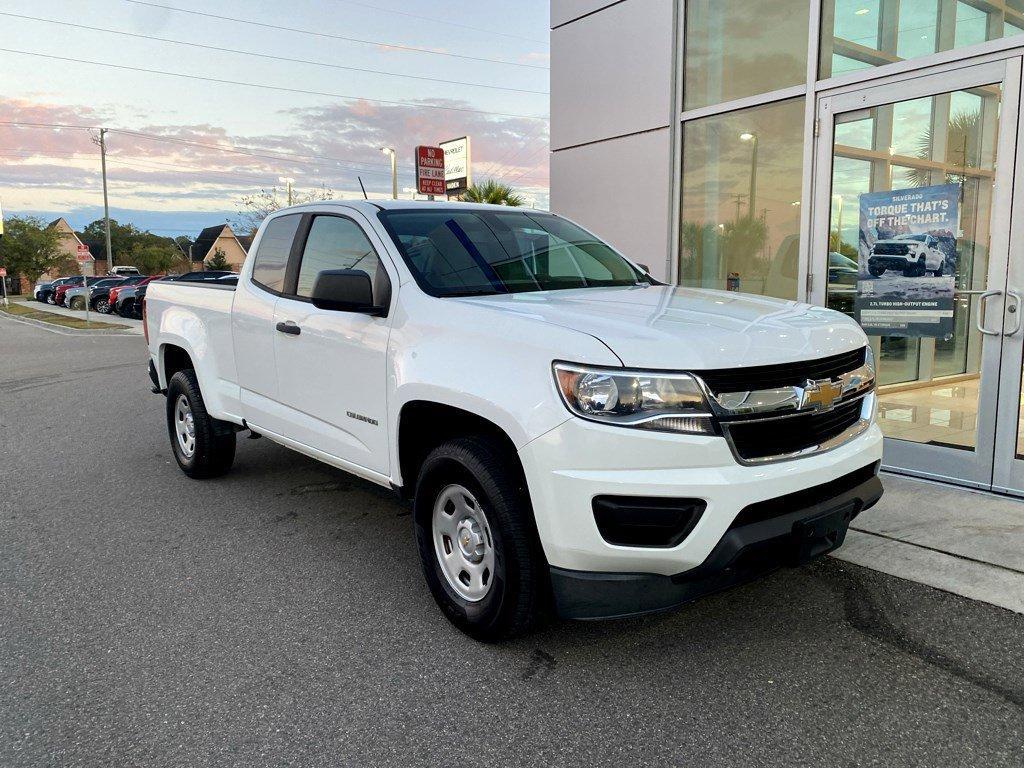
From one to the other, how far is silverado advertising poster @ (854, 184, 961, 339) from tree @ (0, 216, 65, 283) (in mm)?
83026

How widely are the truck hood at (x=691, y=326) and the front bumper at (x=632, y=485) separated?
284 mm

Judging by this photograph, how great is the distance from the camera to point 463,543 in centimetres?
335

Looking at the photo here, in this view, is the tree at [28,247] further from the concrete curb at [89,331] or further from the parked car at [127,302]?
the concrete curb at [89,331]

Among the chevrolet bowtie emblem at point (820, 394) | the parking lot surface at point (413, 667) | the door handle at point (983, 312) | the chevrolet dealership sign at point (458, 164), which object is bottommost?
the parking lot surface at point (413, 667)

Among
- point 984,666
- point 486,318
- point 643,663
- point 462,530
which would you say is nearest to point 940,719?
point 984,666

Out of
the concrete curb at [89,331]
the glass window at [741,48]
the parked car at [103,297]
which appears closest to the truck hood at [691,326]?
the glass window at [741,48]

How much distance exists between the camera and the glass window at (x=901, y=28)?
201 inches

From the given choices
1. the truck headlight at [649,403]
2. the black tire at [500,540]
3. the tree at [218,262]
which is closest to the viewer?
the truck headlight at [649,403]

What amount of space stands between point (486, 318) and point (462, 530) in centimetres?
93

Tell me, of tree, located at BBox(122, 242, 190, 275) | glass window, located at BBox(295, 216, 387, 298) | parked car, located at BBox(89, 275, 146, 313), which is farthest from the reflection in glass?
tree, located at BBox(122, 242, 190, 275)

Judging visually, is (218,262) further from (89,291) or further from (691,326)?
(691,326)

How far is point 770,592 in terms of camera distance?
3760mm

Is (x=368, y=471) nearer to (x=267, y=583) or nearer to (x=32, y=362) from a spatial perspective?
(x=267, y=583)

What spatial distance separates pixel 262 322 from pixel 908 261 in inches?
179
